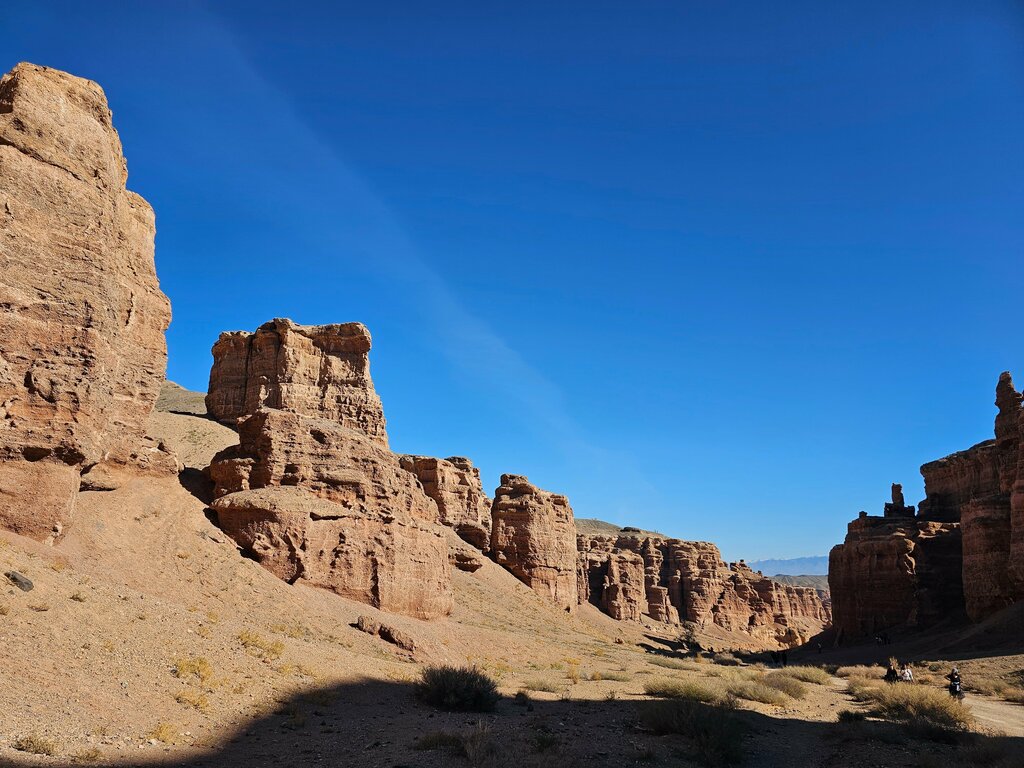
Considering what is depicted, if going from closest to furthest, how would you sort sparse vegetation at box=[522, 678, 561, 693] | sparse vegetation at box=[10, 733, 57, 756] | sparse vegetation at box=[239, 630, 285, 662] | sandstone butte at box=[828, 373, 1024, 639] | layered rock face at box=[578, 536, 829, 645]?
sparse vegetation at box=[10, 733, 57, 756]
sparse vegetation at box=[239, 630, 285, 662]
sparse vegetation at box=[522, 678, 561, 693]
sandstone butte at box=[828, 373, 1024, 639]
layered rock face at box=[578, 536, 829, 645]

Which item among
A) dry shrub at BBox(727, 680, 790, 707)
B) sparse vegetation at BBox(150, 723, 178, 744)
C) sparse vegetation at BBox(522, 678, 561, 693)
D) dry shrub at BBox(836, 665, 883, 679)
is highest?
sparse vegetation at BBox(150, 723, 178, 744)

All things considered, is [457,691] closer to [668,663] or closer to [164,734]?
[164,734]

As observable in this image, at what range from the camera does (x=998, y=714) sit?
2036 cm

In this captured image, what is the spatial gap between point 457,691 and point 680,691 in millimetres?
7724

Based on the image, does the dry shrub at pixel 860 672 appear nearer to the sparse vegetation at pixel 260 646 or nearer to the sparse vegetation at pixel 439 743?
the sparse vegetation at pixel 439 743

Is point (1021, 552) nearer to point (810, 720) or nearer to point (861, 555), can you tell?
point (861, 555)

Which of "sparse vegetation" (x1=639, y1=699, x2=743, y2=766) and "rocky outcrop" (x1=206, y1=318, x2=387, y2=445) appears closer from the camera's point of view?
"sparse vegetation" (x1=639, y1=699, x2=743, y2=766)

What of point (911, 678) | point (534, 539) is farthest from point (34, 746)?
point (534, 539)

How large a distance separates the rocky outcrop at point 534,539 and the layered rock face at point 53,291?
3810 cm

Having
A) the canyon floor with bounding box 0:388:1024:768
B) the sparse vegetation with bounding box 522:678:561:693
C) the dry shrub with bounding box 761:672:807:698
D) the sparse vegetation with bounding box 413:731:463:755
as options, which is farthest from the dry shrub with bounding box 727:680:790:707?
the sparse vegetation with bounding box 413:731:463:755

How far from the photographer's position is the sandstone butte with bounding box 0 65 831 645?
1545cm

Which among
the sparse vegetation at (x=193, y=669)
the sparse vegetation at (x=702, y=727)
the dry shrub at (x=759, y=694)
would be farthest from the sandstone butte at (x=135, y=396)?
the sparse vegetation at (x=702, y=727)

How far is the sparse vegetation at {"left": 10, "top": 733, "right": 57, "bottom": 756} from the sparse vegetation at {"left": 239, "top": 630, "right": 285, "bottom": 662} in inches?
280

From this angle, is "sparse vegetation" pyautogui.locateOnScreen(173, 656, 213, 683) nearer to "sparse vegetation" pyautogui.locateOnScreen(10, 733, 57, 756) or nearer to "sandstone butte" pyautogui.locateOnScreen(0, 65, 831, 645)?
"sparse vegetation" pyautogui.locateOnScreen(10, 733, 57, 756)
